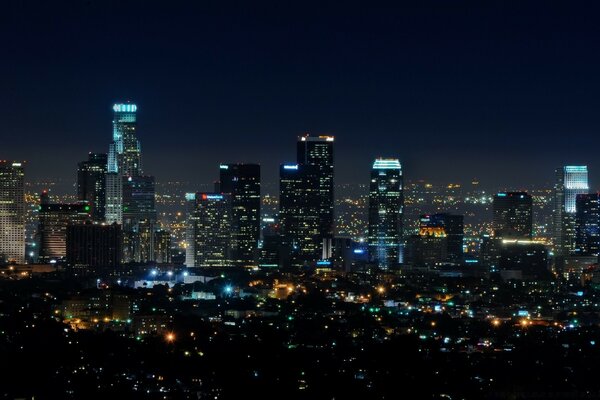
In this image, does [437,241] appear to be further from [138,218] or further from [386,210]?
[138,218]

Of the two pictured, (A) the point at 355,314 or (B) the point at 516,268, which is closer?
(A) the point at 355,314

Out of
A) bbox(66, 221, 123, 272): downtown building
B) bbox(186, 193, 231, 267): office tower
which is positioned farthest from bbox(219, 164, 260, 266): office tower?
bbox(66, 221, 123, 272): downtown building

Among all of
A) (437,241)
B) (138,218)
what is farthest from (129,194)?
(437,241)

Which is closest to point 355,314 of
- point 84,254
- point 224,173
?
point 84,254

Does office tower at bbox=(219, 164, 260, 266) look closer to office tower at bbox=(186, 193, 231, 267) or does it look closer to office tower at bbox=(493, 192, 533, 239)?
office tower at bbox=(186, 193, 231, 267)

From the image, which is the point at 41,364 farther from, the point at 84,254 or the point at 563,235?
the point at 563,235

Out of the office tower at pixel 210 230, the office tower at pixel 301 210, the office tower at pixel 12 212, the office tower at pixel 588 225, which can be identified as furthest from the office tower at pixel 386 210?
the office tower at pixel 12 212
